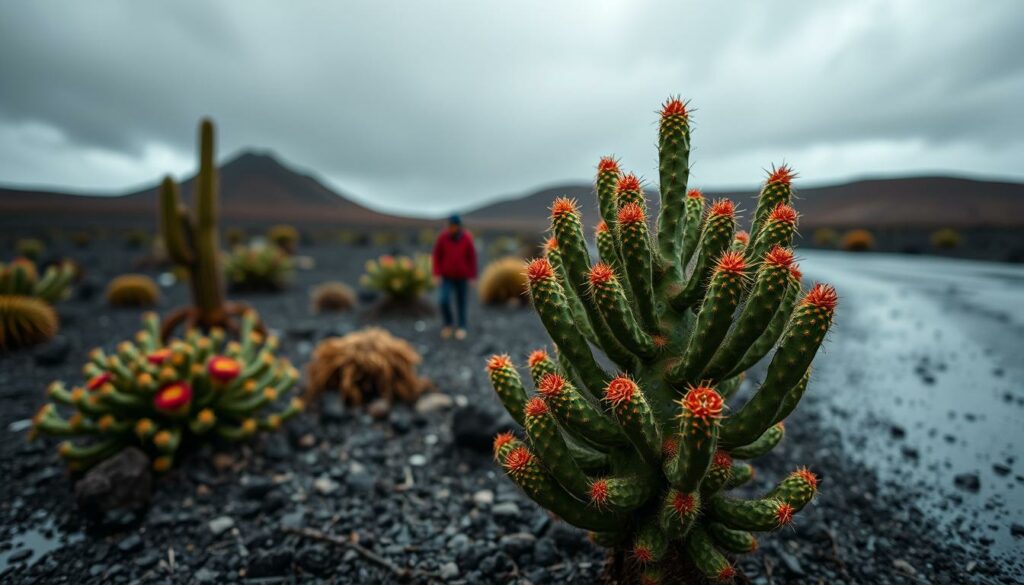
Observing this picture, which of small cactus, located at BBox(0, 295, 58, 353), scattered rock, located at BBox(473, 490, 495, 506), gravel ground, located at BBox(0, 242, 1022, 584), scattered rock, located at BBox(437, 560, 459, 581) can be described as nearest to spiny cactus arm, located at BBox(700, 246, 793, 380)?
gravel ground, located at BBox(0, 242, 1022, 584)

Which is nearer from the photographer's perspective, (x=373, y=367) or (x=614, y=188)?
(x=614, y=188)

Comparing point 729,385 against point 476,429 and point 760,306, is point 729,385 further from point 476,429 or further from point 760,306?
point 476,429

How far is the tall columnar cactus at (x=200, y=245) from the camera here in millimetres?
7223

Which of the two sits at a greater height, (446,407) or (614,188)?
(614,188)

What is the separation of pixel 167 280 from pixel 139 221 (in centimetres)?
6117

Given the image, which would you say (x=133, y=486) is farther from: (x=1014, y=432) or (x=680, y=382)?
(x=1014, y=432)

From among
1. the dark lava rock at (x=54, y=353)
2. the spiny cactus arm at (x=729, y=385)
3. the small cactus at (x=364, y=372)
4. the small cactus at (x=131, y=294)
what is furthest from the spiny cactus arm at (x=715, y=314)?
the small cactus at (x=131, y=294)

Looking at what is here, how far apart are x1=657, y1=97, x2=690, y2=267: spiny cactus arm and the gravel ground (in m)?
1.83

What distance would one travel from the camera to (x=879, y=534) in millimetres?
2939

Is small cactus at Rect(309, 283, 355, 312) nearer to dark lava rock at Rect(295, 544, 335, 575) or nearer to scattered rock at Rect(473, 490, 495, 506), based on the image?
scattered rock at Rect(473, 490, 495, 506)

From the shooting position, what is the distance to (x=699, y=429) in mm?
1597

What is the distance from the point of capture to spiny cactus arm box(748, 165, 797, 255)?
221 centimetres

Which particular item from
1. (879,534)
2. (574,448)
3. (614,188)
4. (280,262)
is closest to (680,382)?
(574,448)

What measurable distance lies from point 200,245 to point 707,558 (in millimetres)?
8093
